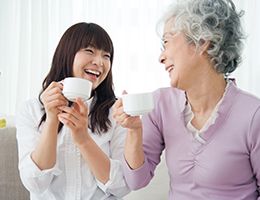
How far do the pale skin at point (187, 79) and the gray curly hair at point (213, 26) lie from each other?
2 cm

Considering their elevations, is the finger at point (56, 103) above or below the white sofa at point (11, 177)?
above

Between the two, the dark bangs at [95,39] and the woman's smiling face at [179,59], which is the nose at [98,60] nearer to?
the dark bangs at [95,39]

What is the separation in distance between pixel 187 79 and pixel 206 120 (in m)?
0.16

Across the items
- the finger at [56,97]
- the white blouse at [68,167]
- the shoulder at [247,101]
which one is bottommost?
the white blouse at [68,167]

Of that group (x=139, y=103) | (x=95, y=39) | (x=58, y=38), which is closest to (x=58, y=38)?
(x=58, y=38)

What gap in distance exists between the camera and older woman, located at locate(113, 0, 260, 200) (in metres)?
1.13

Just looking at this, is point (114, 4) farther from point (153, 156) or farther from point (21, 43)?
point (153, 156)

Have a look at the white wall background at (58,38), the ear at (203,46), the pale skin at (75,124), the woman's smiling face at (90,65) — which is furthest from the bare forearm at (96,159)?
the white wall background at (58,38)

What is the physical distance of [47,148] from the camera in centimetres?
118

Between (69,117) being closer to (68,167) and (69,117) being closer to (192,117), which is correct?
(68,167)

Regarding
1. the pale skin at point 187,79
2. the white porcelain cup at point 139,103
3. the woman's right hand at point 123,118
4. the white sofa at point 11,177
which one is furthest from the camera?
the white sofa at point 11,177

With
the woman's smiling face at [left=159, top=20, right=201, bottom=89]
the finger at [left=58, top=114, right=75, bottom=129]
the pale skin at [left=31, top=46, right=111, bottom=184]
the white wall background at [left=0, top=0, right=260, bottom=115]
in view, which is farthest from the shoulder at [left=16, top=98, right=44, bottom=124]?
the white wall background at [left=0, top=0, right=260, bottom=115]

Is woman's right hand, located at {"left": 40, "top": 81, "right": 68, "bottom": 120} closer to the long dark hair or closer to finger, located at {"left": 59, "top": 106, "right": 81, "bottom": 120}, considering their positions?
finger, located at {"left": 59, "top": 106, "right": 81, "bottom": 120}

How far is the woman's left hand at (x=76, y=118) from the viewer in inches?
44.2
